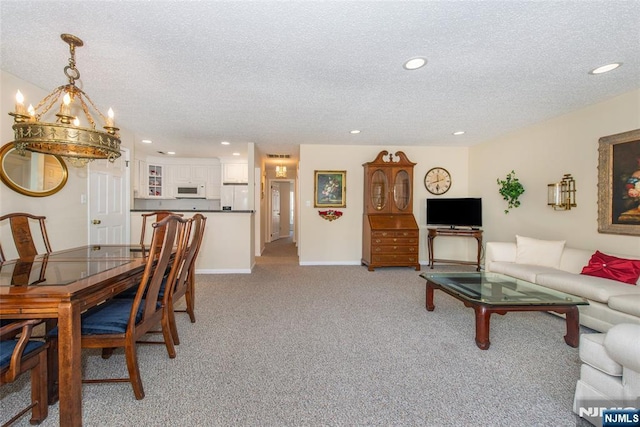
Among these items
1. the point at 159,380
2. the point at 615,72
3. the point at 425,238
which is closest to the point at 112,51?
the point at 159,380

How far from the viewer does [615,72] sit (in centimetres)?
246

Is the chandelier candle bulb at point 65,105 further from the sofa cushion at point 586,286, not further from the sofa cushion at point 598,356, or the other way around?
the sofa cushion at point 586,286

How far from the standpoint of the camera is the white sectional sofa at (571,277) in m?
2.24

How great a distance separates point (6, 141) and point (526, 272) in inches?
212

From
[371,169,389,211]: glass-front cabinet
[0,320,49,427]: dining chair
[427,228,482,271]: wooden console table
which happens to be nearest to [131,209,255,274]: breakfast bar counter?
[371,169,389,211]: glass-front cabinet

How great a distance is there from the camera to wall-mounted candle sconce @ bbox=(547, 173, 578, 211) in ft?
11.3

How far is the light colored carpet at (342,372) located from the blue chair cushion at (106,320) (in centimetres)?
42

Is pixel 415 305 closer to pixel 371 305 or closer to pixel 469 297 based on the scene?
pixel 371 305

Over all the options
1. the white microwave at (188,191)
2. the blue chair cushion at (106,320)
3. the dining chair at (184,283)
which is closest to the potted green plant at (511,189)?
the dining chair at (184,283)

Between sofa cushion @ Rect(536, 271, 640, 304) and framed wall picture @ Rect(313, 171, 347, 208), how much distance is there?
10.7 ft

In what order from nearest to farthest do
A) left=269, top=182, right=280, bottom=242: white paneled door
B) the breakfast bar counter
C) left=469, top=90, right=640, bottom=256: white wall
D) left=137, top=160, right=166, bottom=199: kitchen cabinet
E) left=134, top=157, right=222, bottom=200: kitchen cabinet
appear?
1. left=469, top=90, right=640, bottom=256: white wall
2. the breakfast bar counter
3. left=137, top=160, right=166, bottom=199: kitchen cabinet
4. left=134, top=157, right=222, bottom=200: kitchen cabinet
5. left=269, top=182, right=280, bottom=242: white paneled door

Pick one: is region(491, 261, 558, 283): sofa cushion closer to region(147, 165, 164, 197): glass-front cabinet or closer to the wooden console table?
the wooden console table

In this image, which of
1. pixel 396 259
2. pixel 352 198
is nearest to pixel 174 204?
pixel 352 198

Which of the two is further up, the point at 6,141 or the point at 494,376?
the point at 6,141
